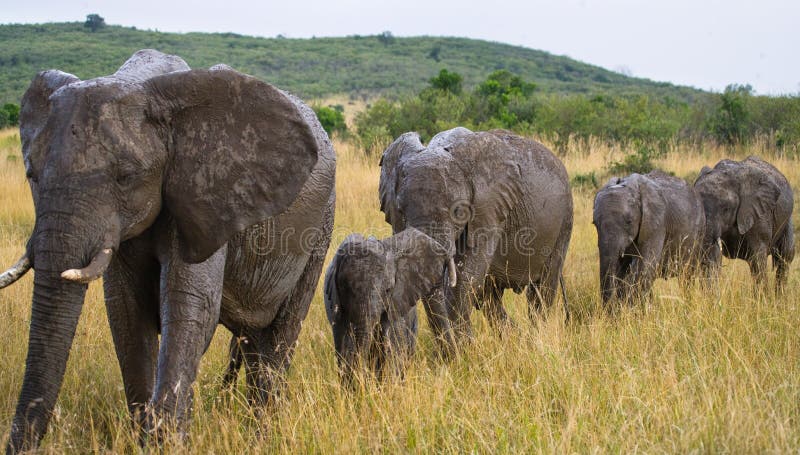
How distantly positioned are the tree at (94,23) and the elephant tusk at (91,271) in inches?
2443

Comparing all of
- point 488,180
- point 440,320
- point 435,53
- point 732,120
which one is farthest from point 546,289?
point 435,53

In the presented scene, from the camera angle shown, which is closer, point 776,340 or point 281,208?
point 281,208

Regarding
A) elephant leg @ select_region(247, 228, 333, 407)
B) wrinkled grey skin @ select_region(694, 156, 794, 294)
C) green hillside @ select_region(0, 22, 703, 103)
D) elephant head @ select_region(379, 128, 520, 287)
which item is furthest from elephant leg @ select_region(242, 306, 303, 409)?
green hillside @ select_region(0, 22, 703, 103)

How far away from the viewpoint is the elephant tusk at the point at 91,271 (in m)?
3.21

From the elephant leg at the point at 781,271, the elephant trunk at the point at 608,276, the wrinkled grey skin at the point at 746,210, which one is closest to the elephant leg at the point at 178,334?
the elephant trunk at the point at 608,276

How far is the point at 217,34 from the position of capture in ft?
241

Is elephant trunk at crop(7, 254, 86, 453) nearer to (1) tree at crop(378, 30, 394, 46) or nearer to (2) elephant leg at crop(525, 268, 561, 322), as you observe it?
(2) elephant leg at crop(525, 268, 561, 322)

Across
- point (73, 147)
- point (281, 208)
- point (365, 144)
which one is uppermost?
point (73, 147)

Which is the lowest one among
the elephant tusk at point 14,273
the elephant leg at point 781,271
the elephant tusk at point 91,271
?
the elephant leg at point 781,271

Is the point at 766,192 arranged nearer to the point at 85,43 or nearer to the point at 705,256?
the point at 705,256

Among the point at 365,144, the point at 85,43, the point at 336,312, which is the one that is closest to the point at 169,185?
the point at 336,312

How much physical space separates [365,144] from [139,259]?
14279mm

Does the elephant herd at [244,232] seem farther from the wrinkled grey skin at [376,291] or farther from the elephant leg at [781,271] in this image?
the elephant leg at [781,271]

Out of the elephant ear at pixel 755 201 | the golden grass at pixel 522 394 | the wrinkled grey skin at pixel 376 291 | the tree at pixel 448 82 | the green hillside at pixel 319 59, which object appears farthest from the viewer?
the green hillside at pixel 319 59
